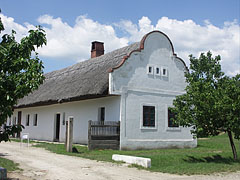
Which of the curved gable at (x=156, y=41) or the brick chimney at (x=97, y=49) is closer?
the curved gable at (x=156, y=41)

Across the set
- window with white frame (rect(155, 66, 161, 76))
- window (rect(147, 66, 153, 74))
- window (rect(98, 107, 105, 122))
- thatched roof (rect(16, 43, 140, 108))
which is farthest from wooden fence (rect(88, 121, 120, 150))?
window with white frame (rect(155, 66, 161, 76))

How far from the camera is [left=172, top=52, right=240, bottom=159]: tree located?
1205cm

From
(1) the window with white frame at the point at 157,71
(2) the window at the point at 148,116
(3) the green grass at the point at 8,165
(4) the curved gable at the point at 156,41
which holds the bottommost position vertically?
(3) the green grass at the point at 8,165

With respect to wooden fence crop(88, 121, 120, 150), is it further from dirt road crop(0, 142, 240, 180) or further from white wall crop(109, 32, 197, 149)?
dirt road crop(0, 142, 240, 180)

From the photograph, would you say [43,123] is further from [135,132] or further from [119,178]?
[119,178]

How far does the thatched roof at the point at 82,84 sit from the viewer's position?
17.2 m

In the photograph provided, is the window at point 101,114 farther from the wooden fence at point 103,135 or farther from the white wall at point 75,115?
the wooden fence at point 103,135

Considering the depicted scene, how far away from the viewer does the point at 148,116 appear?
59.4 ft

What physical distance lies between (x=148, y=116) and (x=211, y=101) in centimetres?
→ 633

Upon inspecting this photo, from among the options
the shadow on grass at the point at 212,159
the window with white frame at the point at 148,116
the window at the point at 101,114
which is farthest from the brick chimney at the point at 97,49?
the shadow on grass at the point at 212,159

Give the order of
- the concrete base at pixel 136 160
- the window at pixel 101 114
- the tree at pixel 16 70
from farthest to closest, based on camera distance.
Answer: the window at pixel 101 114, the concrete base at pixel 136 160, the tree at pixel 16 70

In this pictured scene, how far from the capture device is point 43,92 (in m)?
23.6

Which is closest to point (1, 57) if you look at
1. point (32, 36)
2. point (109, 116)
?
point (32, 36)

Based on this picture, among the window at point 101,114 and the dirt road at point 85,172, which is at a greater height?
the window at point 101,114
